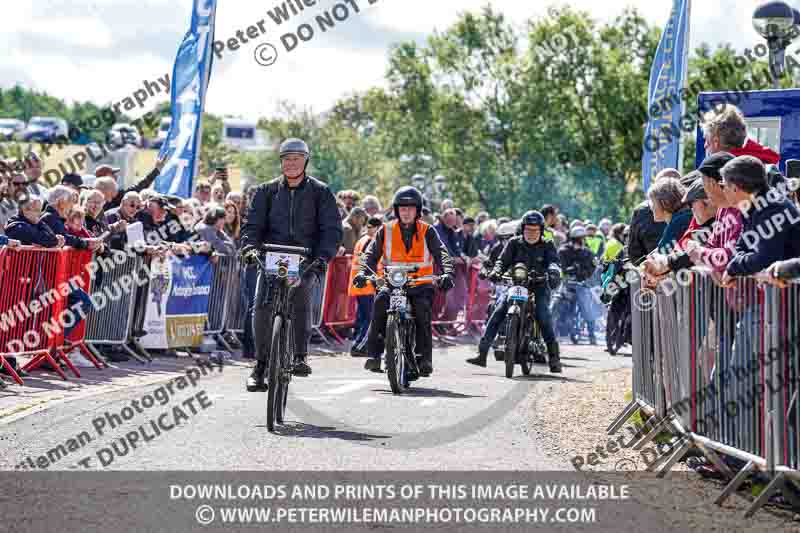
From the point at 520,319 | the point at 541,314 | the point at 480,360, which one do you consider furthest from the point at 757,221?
the point at 480,360

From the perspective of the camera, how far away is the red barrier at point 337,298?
2122cm

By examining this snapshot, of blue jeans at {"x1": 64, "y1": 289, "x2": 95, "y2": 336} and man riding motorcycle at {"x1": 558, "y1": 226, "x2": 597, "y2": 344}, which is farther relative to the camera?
man riding motorcycle at {"x1": 558, "y1": 226, "x2": 597, "y2": 344}

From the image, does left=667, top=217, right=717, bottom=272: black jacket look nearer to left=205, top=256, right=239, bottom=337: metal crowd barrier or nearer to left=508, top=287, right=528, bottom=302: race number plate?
left=508, top=287, right=528, bottom=302: race number plate

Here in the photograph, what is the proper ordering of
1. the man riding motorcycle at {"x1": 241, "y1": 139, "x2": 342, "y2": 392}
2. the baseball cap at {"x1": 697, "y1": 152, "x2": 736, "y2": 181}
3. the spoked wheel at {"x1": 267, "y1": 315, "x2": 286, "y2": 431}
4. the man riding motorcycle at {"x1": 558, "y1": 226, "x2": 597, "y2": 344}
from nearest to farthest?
the baseball cap at {"x1": 697, "y1": 152, "x2": 736, "y2": 181}, the spoked wheel at {"x1": 267, "y1": 315, "x2": 286, "y2": 431}, the man riding motorcycle at {"x1": 241, "y1": 139, "x2": 342, "y2": 392}, the man riding motorcycle at {"x1": 558, "y1": 226, "x2": 597, "y2": 344}

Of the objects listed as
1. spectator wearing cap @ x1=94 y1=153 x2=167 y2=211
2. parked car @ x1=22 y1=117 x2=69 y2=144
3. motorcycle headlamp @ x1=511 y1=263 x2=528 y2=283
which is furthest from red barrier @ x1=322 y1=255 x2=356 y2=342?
parked car @ x1=22 y1=117 x2=69 y2=144

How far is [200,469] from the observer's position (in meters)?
7.91

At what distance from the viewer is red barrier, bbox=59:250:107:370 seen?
14.3 m

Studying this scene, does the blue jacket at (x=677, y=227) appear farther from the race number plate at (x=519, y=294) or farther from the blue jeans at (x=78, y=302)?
the blue jeans at (x=78, y=302)

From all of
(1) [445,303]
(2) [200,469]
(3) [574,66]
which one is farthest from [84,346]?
(3) [574,66]

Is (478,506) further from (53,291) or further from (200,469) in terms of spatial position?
(53,291)

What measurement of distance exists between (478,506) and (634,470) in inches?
79.4

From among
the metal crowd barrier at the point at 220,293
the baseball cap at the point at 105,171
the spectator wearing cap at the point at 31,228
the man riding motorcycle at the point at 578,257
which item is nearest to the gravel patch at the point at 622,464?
the spectator wearing cap at the point at 31,228

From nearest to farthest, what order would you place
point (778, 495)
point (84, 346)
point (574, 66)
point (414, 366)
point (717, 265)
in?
point (778, 495) < point (717, 265) < point (414, 366) < point (84, 346) < point (574, 66)

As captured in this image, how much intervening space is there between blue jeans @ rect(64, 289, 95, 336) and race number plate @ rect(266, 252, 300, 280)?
455 cm
